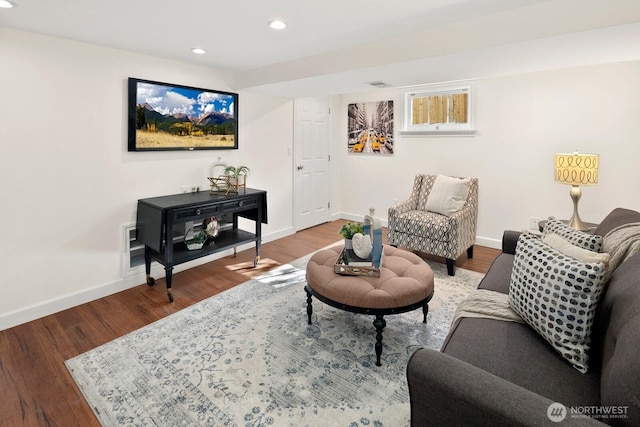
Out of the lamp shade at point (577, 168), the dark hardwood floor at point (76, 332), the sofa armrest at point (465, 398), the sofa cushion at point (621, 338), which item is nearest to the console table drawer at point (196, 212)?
the dark hardwood floor at point (76, 332)

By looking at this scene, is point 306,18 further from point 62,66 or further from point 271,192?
point 271,192

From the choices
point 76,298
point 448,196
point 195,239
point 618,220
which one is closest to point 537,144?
point 448,196

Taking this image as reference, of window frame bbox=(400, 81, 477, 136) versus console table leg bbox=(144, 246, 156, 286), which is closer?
console table leg bbox=(144, 246, 156, 286)

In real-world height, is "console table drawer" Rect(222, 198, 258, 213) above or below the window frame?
below

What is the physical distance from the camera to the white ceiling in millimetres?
2016

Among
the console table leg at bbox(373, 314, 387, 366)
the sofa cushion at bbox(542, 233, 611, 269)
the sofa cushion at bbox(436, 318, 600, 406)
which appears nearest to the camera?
the sofa cushion at bbox(436, 318, 600, 406)

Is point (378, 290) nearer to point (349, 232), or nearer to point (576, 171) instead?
point (349, 232)

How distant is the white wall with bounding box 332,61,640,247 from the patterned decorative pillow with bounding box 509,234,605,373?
2.74m

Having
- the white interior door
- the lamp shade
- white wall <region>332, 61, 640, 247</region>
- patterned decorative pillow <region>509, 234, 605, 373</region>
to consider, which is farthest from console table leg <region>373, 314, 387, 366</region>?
the white interior door

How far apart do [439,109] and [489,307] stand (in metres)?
3.40

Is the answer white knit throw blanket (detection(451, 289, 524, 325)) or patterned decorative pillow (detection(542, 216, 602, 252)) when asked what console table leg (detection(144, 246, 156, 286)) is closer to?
white knit throw blanket (detection(451, 289, 524, 325))

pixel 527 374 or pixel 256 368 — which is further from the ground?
pixel 527 374

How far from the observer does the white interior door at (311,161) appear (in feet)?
16.3

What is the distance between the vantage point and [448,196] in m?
3.87
